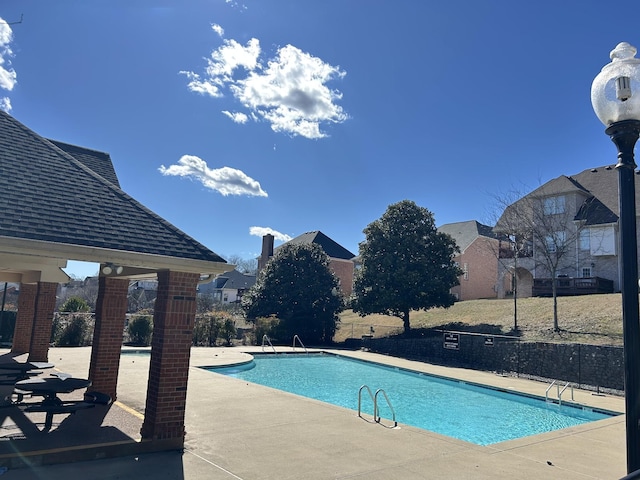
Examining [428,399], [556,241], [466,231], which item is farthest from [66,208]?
[466,231]

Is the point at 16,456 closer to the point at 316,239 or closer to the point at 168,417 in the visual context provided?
the point at 168,417

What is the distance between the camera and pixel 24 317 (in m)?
16.2

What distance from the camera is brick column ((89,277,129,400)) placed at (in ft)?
30.2

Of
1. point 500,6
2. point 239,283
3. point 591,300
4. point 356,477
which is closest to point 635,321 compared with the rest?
point 356,477

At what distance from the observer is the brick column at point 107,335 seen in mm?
9203

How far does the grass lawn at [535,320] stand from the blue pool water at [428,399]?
6230mm

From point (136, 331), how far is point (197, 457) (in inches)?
800

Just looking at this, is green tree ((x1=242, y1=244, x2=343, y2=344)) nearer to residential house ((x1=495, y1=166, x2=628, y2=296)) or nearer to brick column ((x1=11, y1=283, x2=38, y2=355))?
residential house ((x1=495, y1=166, x2=628, y2=296))

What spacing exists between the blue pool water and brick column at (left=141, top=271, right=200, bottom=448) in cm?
452

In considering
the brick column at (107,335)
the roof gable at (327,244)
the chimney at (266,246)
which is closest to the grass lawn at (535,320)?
the brick column at (107,335)

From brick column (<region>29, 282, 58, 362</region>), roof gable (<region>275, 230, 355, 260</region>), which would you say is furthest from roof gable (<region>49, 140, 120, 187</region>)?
roof gable (<region>275, 230, 355, 260</region>)

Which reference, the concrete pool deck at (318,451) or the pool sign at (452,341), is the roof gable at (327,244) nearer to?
the pool sign at (452,341)

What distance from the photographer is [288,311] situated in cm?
3031

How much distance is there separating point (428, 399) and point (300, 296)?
16.1m
